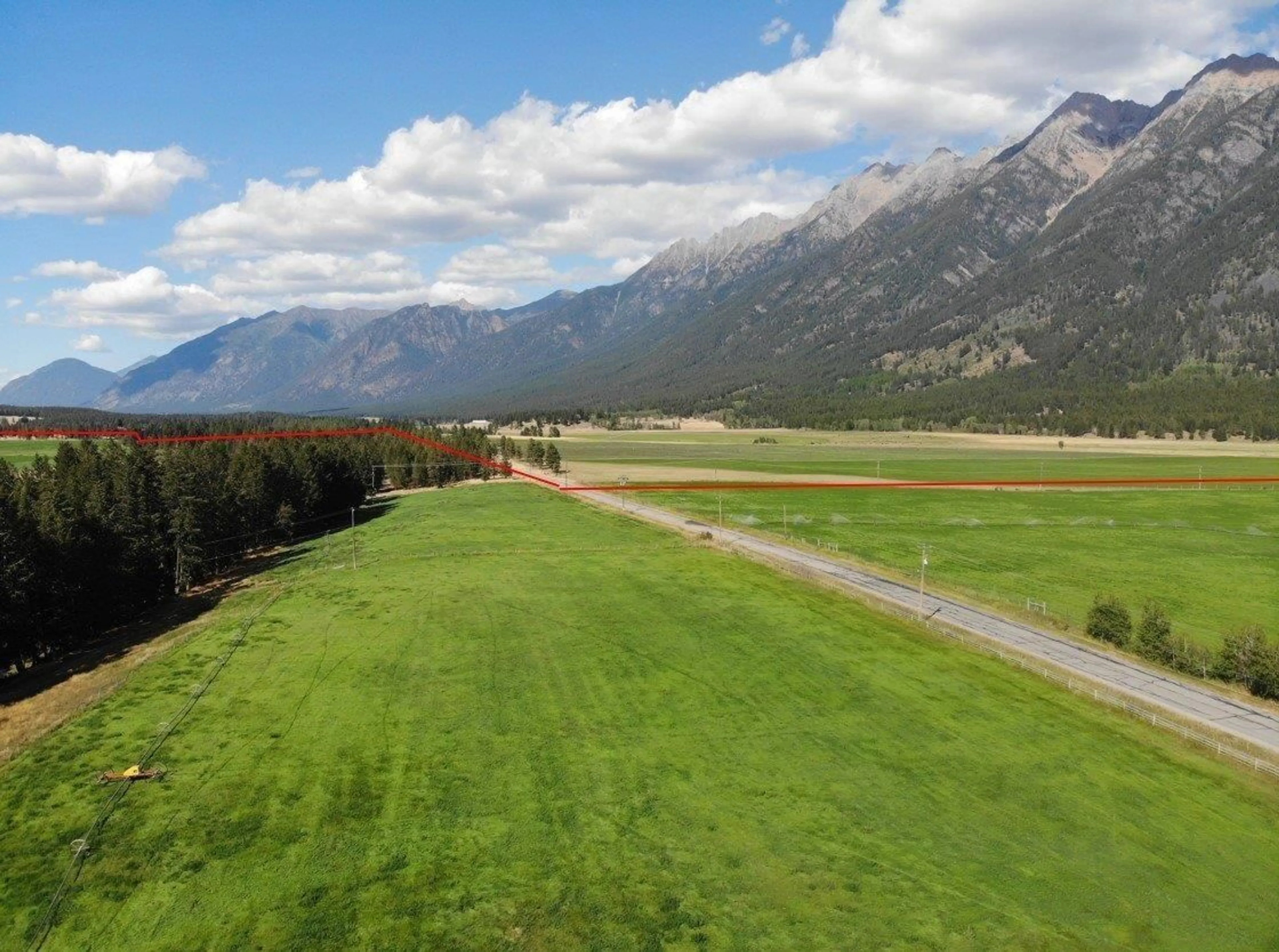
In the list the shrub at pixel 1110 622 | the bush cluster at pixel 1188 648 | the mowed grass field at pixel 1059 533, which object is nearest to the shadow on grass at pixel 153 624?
the mowed grass field at pixel 1059 533

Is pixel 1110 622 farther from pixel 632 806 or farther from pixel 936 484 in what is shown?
pixel 936 484

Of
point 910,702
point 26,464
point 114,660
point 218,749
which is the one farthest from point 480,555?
point 26,464

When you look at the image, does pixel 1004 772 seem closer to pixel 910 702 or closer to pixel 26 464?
pixel 910 702

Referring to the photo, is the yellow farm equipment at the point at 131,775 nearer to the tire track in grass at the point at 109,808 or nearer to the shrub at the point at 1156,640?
the tire track in grass at the point at 109,808

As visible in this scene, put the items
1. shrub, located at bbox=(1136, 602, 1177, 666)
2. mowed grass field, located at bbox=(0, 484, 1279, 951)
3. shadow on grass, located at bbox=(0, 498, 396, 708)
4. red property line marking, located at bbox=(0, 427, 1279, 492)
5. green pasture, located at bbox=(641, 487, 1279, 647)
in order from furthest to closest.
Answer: red property line marking, located at bbox=(0, 427, 1279, 492)
green pasture, located at bbox=(641, 487, 1279, 647)
shadow on grass, located at bbox=(0, 498, 396, 708)
shrub, located at bbox=(1136, 602, 1177, 666)
mowed grass field, located at bbox=(0, 484, 1279, 951)

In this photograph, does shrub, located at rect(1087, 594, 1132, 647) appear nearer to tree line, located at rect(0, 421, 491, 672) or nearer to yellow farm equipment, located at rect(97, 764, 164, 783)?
yellow farm equipment, located at rect(97, 764, 164, 783)

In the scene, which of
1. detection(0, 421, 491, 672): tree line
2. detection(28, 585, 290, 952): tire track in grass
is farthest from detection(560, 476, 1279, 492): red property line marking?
detection(28, 585, 290, 952): tire track in grass

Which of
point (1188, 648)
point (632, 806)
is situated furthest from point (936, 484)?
point (632, 806)
